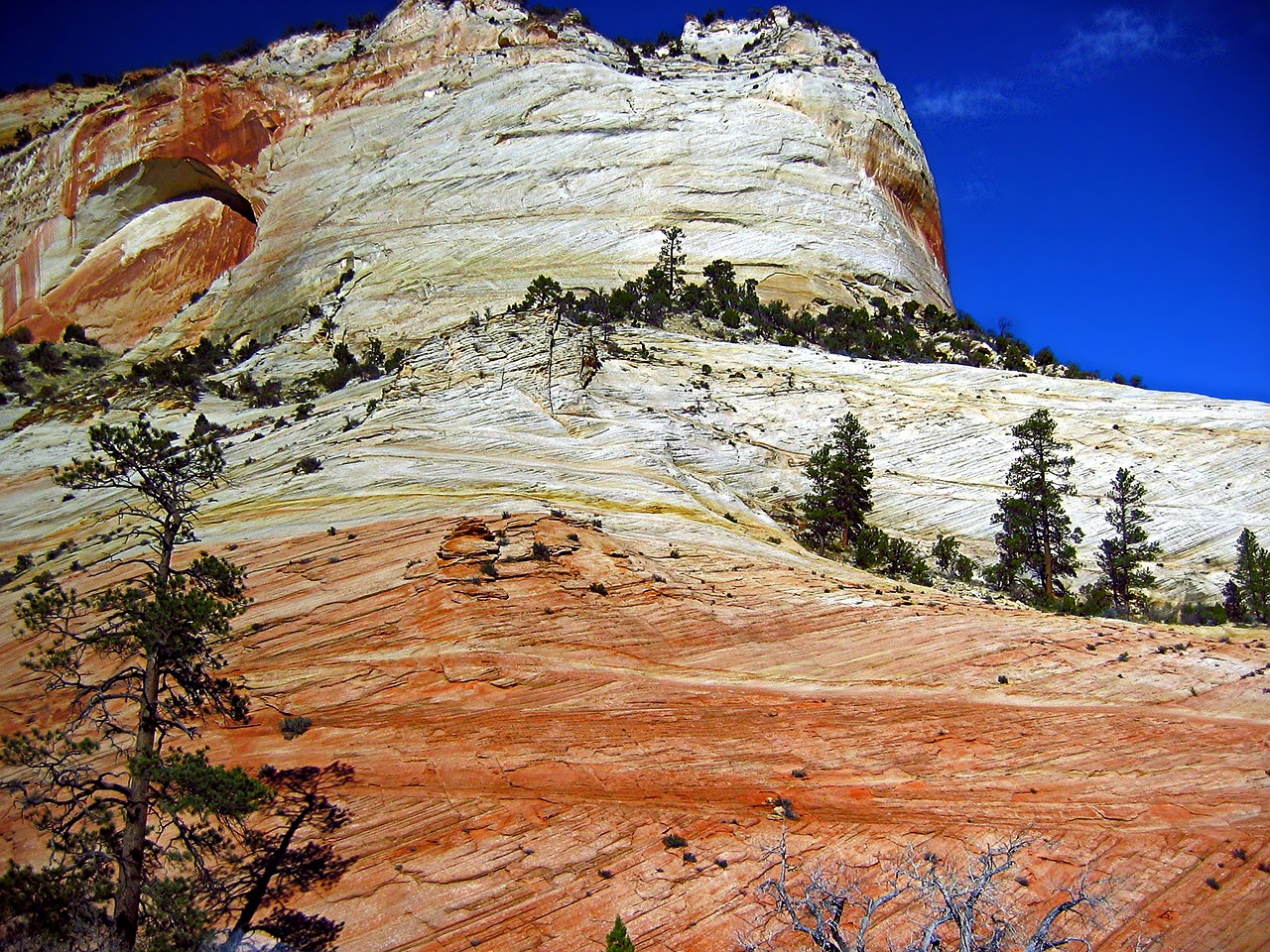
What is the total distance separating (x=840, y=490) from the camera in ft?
96.0

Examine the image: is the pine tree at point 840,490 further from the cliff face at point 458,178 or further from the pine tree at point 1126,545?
the cliff face at point 458,178

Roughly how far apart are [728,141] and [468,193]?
19949 millimetres

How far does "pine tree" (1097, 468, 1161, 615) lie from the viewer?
27.1 m

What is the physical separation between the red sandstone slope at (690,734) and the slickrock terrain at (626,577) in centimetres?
7

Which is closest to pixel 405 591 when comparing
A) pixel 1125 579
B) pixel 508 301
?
pixel 1125 579

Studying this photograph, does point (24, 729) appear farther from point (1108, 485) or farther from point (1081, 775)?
point (1108, 485)

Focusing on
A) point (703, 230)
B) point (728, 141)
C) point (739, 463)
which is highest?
point (728, 141)

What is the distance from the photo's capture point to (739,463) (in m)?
30.9

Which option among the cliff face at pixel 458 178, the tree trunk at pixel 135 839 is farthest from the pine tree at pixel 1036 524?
the cliff face at pixel 458 178

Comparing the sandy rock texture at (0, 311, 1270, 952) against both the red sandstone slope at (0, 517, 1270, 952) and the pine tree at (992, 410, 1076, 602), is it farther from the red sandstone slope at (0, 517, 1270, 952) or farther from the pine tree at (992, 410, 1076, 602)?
A: the pine tree at (992, 410, 1076, 602)

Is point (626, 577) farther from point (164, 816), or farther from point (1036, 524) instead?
point (1036, 524)

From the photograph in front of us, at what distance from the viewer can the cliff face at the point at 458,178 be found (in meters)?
54.8

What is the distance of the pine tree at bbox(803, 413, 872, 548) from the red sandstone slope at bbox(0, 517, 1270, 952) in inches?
294

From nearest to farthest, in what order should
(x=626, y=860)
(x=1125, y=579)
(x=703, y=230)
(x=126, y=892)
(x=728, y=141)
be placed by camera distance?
1. (x=126, y=892)
2. (x=626, y=860)
3. (x=1125, y=579)
4. (x=703, y=230)
5. (x=728, y=141)
